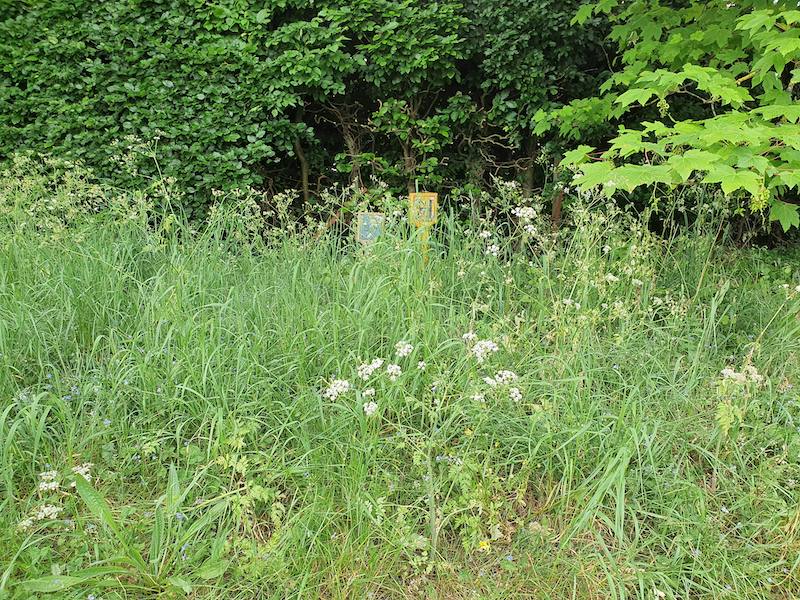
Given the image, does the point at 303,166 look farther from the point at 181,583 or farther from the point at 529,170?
the point at 181,583

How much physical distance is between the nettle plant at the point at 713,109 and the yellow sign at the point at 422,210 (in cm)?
80

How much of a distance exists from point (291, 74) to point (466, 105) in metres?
1.49

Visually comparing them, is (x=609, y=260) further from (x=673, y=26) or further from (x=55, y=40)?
(x=55, y=40)

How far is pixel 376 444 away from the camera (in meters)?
2.06

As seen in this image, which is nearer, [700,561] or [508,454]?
[700,561]

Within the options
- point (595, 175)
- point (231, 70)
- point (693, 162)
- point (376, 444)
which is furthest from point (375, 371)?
point (231, 70)

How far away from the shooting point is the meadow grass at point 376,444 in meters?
1.79

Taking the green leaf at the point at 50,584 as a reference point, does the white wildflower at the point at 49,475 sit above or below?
above

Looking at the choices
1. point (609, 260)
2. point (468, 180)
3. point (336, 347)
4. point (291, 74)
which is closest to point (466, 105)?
point (468, 180)

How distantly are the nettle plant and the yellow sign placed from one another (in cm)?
80

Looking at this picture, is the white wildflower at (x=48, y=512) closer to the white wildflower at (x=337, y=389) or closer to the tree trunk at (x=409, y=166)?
the white wildflower at (x=337, y=389)

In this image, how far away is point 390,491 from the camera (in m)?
1.96

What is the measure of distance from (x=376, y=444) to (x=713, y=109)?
108 inches

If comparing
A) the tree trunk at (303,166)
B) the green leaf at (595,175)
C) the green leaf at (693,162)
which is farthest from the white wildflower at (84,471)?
the tree trunk at (303,166)
